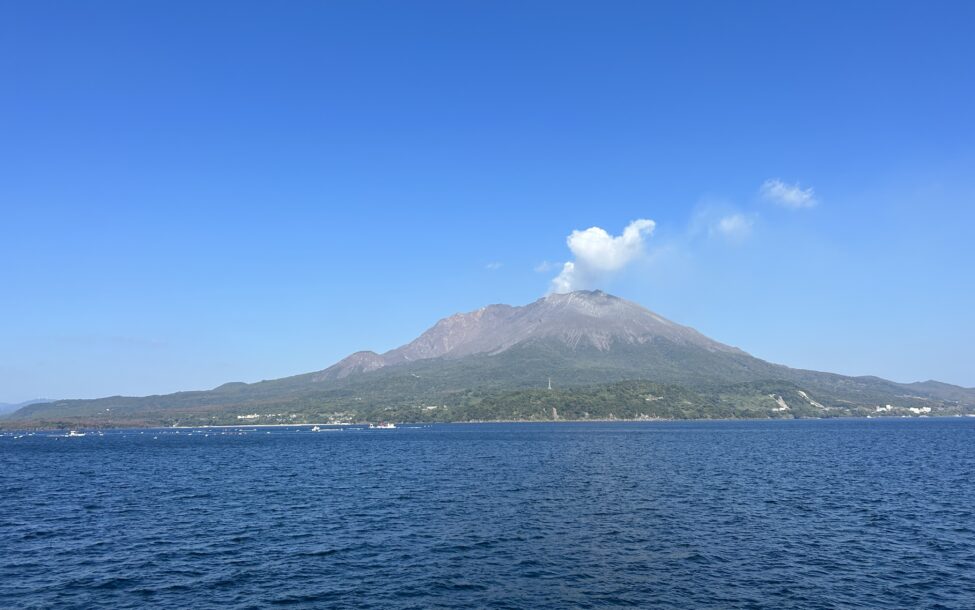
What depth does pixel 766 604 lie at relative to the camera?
3303cm

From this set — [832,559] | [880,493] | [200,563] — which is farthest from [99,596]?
[880,493]

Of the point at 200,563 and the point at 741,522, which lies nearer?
the point at 200,563

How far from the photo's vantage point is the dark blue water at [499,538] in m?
35.4

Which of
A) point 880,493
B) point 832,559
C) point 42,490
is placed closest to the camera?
point 832,559

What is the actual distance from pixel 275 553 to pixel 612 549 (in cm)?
2458

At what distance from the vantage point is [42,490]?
80.8 m

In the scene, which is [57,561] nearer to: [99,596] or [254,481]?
[99,596]

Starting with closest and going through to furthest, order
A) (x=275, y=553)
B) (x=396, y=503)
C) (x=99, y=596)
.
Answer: (x=99, y=596)
(x=275, y=553)
(x=396, y=503)

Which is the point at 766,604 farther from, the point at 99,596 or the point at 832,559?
the point at 99,596

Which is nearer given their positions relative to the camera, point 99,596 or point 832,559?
point 99,596

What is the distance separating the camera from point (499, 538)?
159 ft

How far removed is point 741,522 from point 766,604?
22.1 meters

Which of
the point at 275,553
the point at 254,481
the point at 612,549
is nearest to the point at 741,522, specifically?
the point at 612,549

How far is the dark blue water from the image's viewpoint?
35.4 metres
